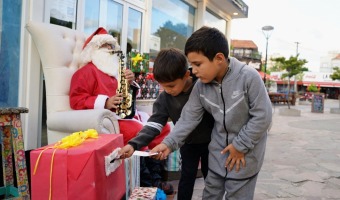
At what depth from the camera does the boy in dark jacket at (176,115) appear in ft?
5.66

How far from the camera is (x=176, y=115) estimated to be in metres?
1.94

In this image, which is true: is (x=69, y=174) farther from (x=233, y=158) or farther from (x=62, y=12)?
(x=62, y=12)

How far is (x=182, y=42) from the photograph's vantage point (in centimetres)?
754

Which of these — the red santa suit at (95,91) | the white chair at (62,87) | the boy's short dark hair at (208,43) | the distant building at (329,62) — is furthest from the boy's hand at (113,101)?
the distant building at (329,62)

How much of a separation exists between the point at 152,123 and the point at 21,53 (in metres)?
1.71

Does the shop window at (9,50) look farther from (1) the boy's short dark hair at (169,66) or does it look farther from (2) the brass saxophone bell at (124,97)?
(1) the boy's short dark hair at (169,66)

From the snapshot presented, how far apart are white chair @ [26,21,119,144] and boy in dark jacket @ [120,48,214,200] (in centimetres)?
63

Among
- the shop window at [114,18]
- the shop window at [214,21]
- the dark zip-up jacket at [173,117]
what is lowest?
the dark zip-up jacket at [173,117]

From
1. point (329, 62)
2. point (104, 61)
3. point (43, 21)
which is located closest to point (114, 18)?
point (43, 21)

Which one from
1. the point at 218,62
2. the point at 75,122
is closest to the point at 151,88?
the point at 75,122

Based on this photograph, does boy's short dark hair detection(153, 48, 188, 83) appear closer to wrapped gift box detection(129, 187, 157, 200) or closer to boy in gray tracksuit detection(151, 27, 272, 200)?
boy in gray tracksuit detection(151, 27, 272, 200)

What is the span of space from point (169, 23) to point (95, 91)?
4.19m

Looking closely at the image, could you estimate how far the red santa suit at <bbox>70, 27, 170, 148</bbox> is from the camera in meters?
2.71

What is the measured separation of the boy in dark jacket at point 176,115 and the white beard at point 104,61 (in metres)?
1.23
